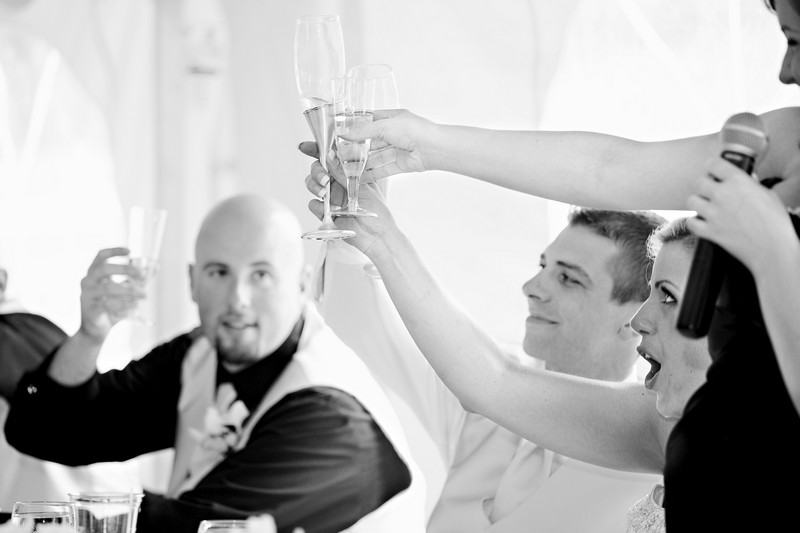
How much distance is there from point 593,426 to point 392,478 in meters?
1.94

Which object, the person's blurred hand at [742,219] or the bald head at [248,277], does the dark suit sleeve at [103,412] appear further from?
the person's blurred hand at [742,219]

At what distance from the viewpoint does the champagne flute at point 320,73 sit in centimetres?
156

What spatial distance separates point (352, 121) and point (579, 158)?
0.38 meters

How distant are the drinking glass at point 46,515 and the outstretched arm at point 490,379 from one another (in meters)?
0.61

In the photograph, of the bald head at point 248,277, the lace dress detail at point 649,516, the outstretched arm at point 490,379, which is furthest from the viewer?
the bald head at point 248,277

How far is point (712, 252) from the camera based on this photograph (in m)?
1.04

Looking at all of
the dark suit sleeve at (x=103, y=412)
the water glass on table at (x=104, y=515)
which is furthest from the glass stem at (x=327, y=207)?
the dark suit sleeve at (x=103, y=412)

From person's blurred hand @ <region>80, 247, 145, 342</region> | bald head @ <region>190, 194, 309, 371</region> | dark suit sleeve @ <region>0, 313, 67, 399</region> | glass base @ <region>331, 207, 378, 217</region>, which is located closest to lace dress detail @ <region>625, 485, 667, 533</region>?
glass base @ <region>331, 207, 378, 217</region>

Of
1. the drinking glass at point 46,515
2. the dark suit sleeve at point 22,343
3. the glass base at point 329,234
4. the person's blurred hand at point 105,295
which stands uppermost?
the glass base at point 329,234

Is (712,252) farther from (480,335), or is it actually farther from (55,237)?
(55,237)

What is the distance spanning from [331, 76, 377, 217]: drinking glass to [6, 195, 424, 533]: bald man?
2.00 m

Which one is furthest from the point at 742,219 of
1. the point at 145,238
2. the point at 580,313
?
the point at 145,238

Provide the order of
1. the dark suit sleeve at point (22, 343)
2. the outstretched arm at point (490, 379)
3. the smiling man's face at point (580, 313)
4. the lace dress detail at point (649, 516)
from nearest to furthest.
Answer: the outstretched arm at point (490, 379), the lace dress detail at point (649, 516), the smiling man's face at point (580, 313), the dark suit sleeve at point (22, 343)

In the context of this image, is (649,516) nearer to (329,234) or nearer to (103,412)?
(329,234)
